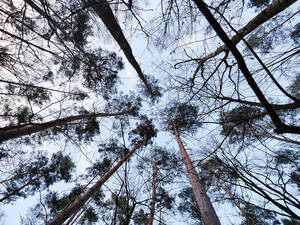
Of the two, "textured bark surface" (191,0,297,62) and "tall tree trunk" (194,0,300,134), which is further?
"textured bark surface" (191,0,297,62)

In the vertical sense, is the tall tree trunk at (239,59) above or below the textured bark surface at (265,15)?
below

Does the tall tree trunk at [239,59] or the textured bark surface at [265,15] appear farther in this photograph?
the textured bark surface at [265,15]

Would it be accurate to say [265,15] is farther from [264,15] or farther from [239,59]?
[239,59]

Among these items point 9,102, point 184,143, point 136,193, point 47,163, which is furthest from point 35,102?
point 184,143

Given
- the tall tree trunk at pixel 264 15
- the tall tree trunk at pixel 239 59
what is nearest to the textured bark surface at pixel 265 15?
the tall tree trunk at pixel 264 15

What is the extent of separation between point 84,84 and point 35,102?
2.15m

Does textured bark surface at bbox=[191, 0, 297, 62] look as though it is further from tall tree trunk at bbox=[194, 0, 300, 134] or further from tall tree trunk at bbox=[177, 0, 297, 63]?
tall tree trunk at bbox=[194, 0, 300, 134]

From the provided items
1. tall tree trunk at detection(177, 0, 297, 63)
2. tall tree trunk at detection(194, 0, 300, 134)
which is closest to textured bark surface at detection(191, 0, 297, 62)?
tall tree trunk at detection(177, 0, 297, 63)

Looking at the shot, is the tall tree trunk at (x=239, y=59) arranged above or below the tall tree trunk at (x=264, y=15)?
below

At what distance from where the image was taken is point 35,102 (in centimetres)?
494

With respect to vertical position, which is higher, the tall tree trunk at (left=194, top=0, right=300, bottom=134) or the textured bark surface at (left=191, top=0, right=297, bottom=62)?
the textured bark surface at (left=191, top=0, right=297, bottom=62)

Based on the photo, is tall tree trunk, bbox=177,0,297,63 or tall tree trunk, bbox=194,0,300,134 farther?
tall tree trunk, bbox=177,0,297,63

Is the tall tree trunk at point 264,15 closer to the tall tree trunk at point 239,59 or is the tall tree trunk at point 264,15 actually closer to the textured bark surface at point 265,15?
the textured bark surface at point 265,15

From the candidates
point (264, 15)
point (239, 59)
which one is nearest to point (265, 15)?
point (264, 15)
